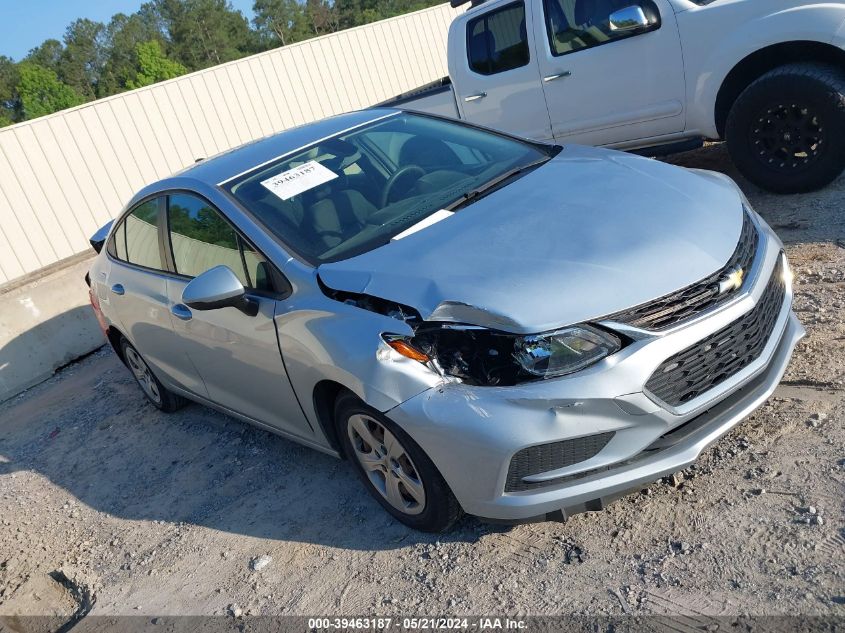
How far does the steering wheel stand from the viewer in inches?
153

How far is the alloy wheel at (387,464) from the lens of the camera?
3156 millimetres

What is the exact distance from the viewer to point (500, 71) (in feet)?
22.7

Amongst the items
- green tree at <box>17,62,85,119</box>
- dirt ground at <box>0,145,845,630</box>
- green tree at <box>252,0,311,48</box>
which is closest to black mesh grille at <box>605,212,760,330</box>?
dirt ground at <box>0,145,845,630</box>

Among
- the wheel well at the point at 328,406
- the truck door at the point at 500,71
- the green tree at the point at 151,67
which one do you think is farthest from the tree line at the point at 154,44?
the wheel well at the point at 328,406

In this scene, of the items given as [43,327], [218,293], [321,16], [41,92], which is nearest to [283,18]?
[321,16]

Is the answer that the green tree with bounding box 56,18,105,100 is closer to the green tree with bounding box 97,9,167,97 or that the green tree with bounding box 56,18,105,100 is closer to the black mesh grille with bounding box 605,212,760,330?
the green tree with bounding box 97,9,167,97

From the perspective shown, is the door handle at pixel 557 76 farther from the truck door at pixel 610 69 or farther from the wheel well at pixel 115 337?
the wheel well at pixel 115 337

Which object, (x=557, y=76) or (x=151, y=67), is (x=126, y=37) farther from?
(x=557, y=76)

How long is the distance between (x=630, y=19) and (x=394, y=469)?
4.13 meters

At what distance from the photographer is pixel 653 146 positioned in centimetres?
630

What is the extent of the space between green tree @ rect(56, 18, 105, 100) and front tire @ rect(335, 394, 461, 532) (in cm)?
7632

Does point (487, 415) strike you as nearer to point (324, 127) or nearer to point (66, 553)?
point (324, 127)

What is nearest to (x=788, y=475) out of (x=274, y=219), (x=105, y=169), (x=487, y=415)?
(x=487, y=415)

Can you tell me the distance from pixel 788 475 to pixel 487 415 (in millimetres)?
1269
